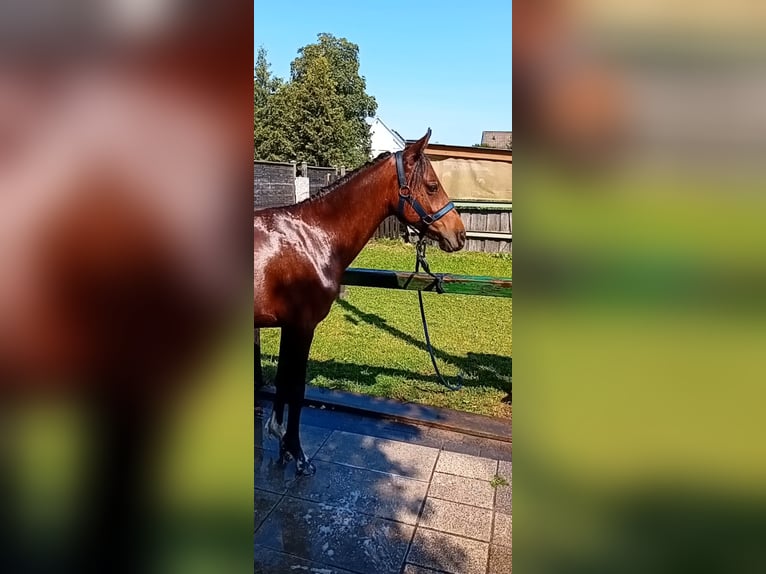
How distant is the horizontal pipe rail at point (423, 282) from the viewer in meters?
3.28

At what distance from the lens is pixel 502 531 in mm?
2367

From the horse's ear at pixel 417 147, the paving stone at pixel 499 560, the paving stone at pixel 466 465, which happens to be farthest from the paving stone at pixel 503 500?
the horse's ear at pixel 417 147

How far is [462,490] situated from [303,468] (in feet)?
2.80

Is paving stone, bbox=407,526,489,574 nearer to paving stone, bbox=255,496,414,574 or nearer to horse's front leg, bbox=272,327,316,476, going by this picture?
paving stone, bbox=255,496,414,574

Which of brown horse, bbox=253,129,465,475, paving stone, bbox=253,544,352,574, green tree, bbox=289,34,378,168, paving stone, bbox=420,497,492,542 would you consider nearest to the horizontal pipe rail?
brown horse, bbox=253,129,465,475

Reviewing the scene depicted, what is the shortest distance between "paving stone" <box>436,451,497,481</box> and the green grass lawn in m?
0.68

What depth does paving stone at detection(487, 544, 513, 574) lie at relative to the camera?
6.97 feet

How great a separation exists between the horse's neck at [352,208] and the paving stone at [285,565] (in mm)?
1381
